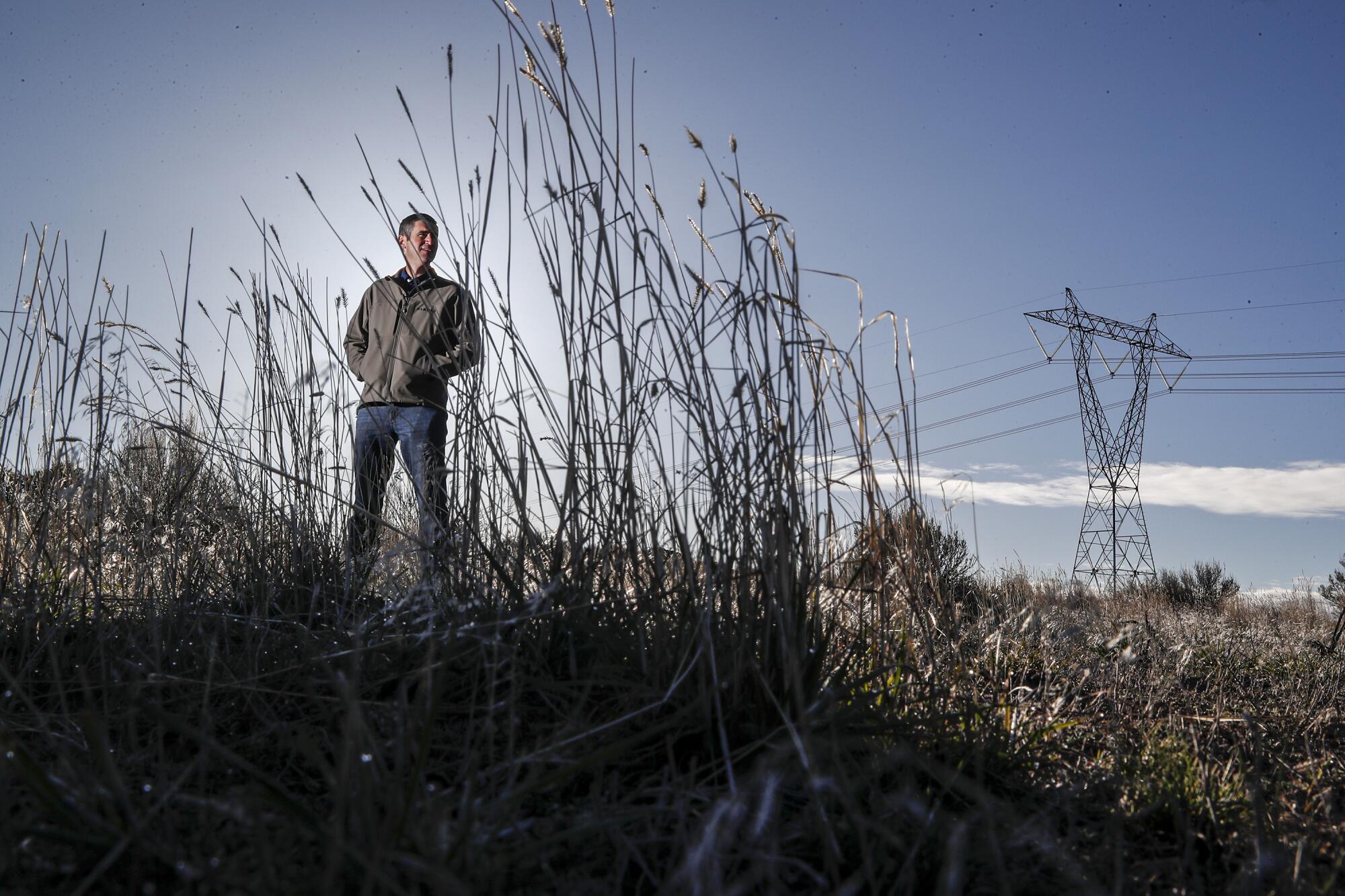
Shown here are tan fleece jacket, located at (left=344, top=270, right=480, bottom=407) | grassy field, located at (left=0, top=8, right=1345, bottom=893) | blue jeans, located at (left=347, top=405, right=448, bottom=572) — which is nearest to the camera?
grassy field, located at (left=0, top=8, right=1345, bottom=893)

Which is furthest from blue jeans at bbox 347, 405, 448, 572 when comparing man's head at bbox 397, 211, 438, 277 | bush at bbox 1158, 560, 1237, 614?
bush at bbox 1158, 560, 1237, 614

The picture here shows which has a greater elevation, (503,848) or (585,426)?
(585,426)

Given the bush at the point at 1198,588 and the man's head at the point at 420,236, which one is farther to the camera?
the bush at the point at 1198,588

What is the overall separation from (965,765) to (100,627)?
1265 mm

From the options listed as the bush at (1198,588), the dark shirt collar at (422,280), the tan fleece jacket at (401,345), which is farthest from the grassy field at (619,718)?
the bush at (1198,588)

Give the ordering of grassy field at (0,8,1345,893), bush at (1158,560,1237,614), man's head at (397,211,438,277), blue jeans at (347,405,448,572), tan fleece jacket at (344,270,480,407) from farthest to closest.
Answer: bush at (1158,560,1237,614), tan fleece jacket at (344,270,480,407), man's head at (397,211,438,277), blue jeans at (347,405,448,572), grassy field at (0,8,1345,893)

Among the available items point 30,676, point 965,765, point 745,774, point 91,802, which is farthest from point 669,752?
point 30,676

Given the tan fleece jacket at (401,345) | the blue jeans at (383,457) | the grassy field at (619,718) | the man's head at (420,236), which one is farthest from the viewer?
the tan fleece jacket at (401,345)

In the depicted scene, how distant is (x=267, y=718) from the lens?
106 cm

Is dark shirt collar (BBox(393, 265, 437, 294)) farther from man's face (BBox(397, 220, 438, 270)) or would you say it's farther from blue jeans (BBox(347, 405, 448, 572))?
man's face (BBox(397, 220, 438, 270))

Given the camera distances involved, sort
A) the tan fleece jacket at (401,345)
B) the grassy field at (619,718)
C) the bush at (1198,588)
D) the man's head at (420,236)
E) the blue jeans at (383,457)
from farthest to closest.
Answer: the bush at (1198,588) → the tan fleece jacket at (401,345) → the man's head at (420,236) → the blue jeans at (383,457) → the grassy field at (619,718)

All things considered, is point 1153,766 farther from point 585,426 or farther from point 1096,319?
point 1096,319

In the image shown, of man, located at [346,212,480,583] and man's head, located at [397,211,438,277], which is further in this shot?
man's head, located at [397,211,438,277]

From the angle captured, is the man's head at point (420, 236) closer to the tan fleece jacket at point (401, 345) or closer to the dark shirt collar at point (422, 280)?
the tan fleece jacket at point (401, 345)
